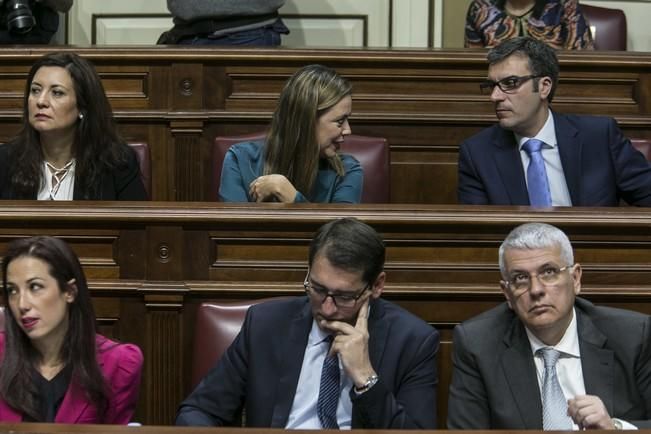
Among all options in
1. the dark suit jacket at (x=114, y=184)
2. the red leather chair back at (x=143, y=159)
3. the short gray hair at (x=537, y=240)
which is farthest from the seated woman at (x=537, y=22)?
the short gray hair at (x=537, y=240)

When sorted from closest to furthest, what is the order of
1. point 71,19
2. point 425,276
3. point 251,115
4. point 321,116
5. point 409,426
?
point 409,426, point 425,276, point 321,116, point 251,115, point 71,19

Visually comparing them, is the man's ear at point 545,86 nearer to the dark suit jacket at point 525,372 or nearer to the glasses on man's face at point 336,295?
the dark suit jacket at point 525,372

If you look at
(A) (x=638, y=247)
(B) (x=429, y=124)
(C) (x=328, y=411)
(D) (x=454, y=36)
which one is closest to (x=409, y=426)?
(C) (x=328, y=411)

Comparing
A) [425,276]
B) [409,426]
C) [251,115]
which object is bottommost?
[409,426]

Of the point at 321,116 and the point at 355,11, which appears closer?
the point at 321,116

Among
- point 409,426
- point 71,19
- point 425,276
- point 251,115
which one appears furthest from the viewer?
point 71,19

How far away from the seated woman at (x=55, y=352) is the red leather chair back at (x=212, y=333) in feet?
0.38

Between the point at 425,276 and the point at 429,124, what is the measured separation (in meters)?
0.95

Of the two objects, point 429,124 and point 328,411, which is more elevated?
point 429,124

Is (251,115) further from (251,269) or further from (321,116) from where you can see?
(251,269)

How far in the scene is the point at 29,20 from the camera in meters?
3.19

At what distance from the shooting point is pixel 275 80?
301 cm

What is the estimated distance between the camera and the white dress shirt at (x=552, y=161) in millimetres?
2666

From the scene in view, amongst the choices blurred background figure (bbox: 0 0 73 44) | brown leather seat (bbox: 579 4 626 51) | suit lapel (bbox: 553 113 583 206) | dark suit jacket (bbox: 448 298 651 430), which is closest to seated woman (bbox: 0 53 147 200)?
blurred background figure (bbox: 0 0 73 44)
